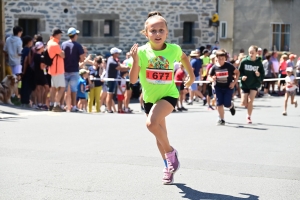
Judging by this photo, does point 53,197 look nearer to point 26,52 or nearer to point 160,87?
point 160,87

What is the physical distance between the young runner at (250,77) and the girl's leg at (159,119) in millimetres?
7835

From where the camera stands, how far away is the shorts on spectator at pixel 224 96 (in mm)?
14906

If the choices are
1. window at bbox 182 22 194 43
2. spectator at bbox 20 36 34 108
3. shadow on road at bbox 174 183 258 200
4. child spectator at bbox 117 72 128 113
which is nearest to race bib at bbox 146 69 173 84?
shadow on road at bbox 174 183 258 200

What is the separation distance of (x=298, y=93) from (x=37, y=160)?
21120 millimetres

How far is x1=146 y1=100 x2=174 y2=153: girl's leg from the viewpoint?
7.69 metres

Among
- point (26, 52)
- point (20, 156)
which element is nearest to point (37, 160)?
point (20, 156)

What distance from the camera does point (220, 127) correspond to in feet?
47.1

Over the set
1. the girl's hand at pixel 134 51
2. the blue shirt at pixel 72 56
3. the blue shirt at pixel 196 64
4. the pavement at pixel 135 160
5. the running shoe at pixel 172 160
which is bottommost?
the pavement at pixel 135 160

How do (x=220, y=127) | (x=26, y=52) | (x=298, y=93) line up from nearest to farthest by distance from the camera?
(x=220, y=127) < (x=26, y=52) < (x=298, y=93)

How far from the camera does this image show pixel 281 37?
3825cm

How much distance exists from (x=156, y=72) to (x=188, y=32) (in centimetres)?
2495

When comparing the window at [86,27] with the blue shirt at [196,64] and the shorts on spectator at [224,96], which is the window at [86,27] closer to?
the blue shirt at [196,64]

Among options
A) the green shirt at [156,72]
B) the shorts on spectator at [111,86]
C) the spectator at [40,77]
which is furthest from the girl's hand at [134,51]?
the shorts on spectator at [111,86]

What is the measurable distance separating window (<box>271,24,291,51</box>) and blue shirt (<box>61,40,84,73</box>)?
893 inches
